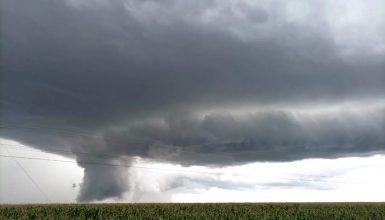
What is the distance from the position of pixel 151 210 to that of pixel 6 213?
1858 cm

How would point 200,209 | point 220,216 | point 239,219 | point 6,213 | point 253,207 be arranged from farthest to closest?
point 253,207 → point 200,209 → point 6,213 → point 220,216 → point 239,219

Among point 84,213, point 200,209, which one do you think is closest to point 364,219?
point 200,209

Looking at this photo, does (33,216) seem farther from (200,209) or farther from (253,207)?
(253,207)

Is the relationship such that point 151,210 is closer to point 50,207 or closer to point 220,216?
point 220,216

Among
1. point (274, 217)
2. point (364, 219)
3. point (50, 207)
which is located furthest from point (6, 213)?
point (364, 219)

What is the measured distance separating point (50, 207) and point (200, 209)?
20.8m

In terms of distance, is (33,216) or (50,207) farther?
(50,207)

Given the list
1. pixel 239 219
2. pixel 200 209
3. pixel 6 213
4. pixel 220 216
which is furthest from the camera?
pixel 200 209

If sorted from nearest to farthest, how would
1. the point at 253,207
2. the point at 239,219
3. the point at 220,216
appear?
1. the point at 239,219
2. the point at 220,216
3. the point at 253,207

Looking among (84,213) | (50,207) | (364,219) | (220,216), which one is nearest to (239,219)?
(220,216)

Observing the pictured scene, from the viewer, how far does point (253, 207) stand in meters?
64.6

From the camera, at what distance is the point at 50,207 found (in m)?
59.5

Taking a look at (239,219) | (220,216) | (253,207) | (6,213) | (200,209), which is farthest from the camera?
(253,207)

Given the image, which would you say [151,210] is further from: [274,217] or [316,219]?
[316,219]
